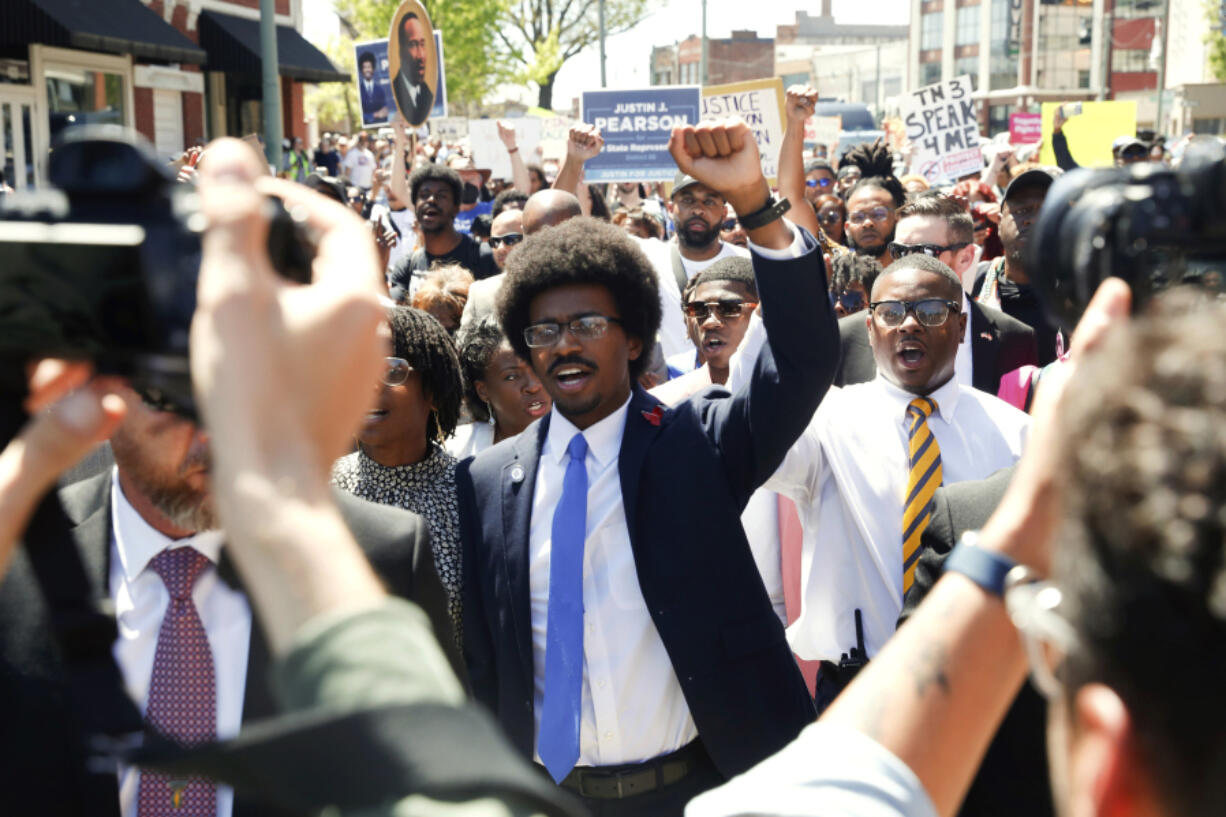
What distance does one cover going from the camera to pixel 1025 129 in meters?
20.0

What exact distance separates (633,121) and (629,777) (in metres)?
8.22

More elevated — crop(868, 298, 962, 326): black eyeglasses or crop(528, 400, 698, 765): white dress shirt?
crop(868, 298, 962, 326): black eyeglasses

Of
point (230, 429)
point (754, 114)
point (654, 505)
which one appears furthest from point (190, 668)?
point (754, 114)

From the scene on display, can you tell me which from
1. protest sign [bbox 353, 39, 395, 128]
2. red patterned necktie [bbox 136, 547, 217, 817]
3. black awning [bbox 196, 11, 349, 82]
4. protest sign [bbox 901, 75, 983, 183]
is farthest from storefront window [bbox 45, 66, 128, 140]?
red patterned necktie [bbox 136, 547, 217, 817]

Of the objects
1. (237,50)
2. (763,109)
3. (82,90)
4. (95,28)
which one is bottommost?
(763,109)

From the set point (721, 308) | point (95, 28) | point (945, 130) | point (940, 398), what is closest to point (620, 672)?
point (940, 398)

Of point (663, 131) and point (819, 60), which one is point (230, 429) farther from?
point (819, 60)

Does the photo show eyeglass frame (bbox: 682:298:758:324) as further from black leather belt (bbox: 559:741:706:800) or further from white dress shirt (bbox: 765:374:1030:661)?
black leather belt (bbox: 559:741:706:800)

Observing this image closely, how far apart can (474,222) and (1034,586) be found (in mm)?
10802

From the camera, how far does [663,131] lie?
10477mm

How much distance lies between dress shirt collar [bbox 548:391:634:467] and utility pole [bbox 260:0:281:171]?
8.74 meters

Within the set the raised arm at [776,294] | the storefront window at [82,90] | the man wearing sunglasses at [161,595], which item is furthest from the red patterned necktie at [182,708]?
the storefront window at [82,90]

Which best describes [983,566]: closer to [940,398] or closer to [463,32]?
[940,398]

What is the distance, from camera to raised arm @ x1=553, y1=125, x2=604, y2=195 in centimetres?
784
